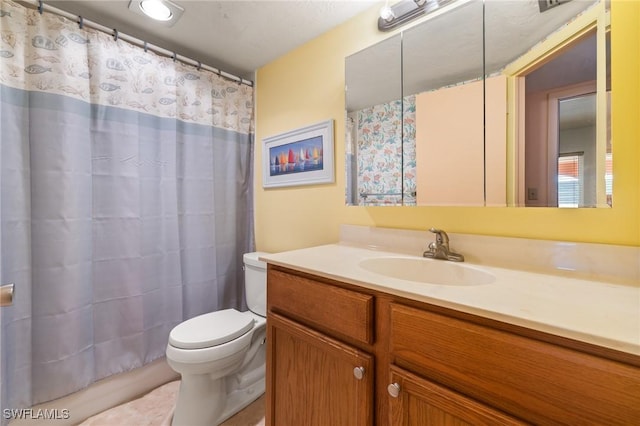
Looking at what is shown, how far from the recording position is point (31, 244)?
1184mm

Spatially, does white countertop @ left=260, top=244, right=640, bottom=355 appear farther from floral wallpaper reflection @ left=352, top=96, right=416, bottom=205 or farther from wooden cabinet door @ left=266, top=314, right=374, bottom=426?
floral wallpaper reflection @ left=352, top=96, right=416, bottom=205

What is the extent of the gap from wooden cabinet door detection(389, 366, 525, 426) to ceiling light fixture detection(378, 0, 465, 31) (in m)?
1.39

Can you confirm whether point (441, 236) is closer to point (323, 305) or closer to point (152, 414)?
point (323, 305)

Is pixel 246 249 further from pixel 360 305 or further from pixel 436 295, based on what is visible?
pixel 436 295

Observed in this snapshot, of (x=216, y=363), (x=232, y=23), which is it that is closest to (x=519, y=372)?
(x=216, y=363)

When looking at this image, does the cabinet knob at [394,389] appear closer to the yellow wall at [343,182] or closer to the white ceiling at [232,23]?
the yellow wall at [343,182]

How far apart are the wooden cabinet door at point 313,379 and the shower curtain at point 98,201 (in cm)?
92

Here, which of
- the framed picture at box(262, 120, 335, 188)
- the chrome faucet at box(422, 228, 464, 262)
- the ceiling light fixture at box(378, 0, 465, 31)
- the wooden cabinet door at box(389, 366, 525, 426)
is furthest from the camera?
the framed picture at box(262, 120, 335, 188)

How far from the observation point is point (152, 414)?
1387 mm

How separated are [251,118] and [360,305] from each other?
66.7 inches

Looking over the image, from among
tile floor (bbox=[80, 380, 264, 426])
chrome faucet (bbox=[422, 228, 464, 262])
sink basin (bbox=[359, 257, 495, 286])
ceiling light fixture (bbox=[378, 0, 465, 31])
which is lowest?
tile floor (bbox=[80, 380, 264, 426])

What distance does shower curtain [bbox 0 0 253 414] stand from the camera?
115cm

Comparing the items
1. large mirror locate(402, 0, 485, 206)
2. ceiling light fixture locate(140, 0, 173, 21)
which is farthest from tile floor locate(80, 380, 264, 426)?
ceiling light fixture locate(140, 0, 173, 21)

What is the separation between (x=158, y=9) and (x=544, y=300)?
1.98 metres
